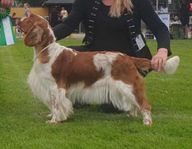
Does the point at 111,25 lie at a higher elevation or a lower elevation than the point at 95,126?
higher

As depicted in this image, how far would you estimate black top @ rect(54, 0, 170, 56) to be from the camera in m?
5.55

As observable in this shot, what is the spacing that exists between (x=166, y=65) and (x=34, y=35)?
1.20 meters

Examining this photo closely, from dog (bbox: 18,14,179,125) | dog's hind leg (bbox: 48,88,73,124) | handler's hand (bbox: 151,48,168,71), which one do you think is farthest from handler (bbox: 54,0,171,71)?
dog's hind leg (bbox: 48,88,73,124)

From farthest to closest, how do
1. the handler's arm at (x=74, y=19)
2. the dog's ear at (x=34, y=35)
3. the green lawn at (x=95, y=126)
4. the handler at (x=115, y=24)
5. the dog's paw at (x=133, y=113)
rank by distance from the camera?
the handler's arm at (x=74, y=19) < the handler at (x=115, y=24) < the dog's paw at (x=133, y=113) < the dog's ear at (x=34, y=35) < the green lawn at (x=95, y=126)

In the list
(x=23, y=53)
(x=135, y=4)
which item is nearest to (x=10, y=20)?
(x=135, y=4)

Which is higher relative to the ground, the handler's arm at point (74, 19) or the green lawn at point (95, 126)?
the handler's arm at point (74, 19)

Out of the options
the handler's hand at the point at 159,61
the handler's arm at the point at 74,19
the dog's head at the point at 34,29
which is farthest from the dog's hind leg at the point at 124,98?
the handler's arm at the point at 74,19

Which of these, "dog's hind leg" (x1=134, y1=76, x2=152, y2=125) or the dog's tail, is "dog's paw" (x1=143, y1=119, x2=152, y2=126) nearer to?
"dog's hind leg" (x1=134, y1=76, x2=152, y2=125)

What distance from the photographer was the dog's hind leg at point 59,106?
500cm

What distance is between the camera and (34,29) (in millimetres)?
4883

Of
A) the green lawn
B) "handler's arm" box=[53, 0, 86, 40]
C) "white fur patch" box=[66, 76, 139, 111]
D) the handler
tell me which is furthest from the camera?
"handler's arm" box=[53, 0, 86, 40]

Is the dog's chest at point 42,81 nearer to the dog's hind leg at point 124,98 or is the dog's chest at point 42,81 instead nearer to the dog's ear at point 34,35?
the dog's ear at point 34,35

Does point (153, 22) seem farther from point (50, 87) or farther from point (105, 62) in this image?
point (50, 87)

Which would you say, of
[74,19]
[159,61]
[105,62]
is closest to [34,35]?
[105,62]
